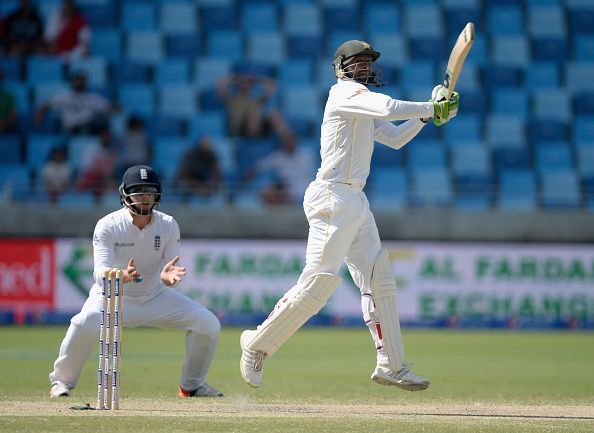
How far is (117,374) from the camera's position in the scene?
669 centimetres

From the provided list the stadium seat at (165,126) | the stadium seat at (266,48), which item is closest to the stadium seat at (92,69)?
the stadium seat at (165,126)

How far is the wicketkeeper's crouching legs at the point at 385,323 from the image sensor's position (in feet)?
24.1

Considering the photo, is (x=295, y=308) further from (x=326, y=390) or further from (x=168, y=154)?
(x=168, y=154)

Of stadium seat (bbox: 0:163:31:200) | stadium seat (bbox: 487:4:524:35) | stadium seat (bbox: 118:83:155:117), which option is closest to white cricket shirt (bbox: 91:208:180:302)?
stadium seat (bbox: 0:163:31:200)

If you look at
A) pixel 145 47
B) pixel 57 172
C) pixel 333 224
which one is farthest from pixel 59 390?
pixel 145 47

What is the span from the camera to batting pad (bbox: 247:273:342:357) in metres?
7.16

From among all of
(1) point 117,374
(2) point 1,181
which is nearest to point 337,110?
(1) point 117,374

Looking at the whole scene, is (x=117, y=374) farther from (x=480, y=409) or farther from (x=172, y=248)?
(x=480, y=409)

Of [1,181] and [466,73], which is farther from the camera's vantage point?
[466,73]

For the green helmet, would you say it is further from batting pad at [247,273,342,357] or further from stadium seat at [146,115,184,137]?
stadium seat at [146,115,184,137]

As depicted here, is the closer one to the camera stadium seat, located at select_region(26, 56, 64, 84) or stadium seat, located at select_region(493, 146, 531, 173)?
stadium seat, located at select_region(493, 146, 531, 173)

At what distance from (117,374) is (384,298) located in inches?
70.7

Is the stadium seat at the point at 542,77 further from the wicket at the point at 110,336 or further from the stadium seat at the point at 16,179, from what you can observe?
the wicket at the point at 110,336

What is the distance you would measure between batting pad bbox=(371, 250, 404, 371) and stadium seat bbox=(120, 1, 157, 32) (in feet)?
44.7
